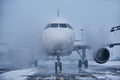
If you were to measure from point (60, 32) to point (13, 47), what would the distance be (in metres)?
7.72

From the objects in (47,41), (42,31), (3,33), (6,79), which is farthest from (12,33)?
(6,79)

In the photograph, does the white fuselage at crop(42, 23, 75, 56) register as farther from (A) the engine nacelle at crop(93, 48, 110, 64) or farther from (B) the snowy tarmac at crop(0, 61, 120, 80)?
(A) the engine nacelle at crop(93, 48, 110, 64)

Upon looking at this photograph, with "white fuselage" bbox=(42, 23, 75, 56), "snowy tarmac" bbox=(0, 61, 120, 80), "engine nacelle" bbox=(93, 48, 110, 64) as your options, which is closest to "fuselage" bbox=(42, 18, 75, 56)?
"white fuselage" bbox=(42, 23, 75, 56)

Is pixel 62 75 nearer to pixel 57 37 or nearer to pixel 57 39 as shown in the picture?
pixel 57 39

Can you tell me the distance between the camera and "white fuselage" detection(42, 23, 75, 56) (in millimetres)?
17938

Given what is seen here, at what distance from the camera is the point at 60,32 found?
18422mm

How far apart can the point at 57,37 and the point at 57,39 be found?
136mm

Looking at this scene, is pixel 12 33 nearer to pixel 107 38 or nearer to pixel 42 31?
pixel 42 31

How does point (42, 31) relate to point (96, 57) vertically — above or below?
above

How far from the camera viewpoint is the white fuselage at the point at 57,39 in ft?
58.9

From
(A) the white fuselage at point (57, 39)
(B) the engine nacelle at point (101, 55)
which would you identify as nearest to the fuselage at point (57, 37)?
(A) the white fuselage at point (57, 39)

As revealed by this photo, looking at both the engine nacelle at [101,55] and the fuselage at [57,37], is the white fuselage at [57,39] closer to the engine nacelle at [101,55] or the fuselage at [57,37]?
the fuselage at [57,37]

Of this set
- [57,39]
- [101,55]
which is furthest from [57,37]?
[101,55]

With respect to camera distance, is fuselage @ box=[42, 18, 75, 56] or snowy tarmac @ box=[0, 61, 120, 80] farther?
fuselage @ box=[42, 18, 75, 56]
